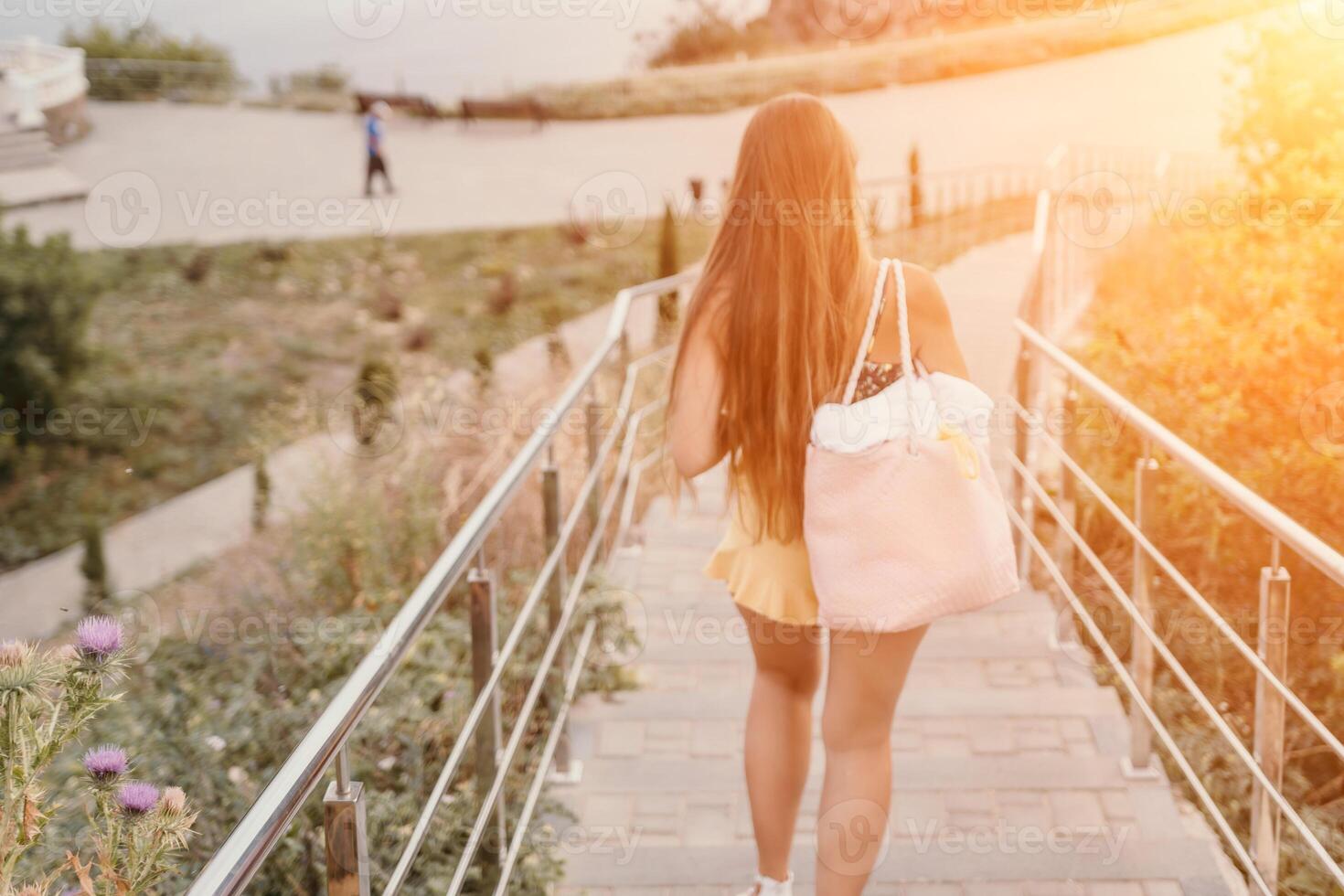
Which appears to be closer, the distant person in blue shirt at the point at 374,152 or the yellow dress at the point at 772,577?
the yellow dress at the point at 772,577

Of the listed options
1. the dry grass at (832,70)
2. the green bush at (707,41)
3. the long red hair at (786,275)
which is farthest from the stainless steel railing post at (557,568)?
the green bush at (707,41)

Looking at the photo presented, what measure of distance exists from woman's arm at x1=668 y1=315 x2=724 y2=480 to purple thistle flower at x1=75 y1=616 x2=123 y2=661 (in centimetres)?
102

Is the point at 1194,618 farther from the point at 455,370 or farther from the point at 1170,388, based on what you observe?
the point at 455,370

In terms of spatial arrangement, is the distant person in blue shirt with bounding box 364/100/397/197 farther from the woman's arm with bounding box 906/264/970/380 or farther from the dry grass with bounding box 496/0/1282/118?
the woman's arm with bounding box 906/264/970/380

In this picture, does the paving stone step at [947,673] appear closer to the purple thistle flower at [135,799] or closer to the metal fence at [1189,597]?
the metal fence at [1189,597]

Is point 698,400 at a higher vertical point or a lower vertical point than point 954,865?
higher

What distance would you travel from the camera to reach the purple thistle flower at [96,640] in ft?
3.42

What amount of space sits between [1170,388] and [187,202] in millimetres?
17718

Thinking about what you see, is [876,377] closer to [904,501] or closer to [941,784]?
[904,501]

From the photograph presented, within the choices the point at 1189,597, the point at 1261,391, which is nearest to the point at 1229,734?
the point at 1189,597

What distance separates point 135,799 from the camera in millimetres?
1060

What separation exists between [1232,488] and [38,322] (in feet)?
41.3

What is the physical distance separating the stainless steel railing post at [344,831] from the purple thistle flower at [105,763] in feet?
0.85

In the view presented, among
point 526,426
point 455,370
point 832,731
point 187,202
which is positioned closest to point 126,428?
point 455,370
